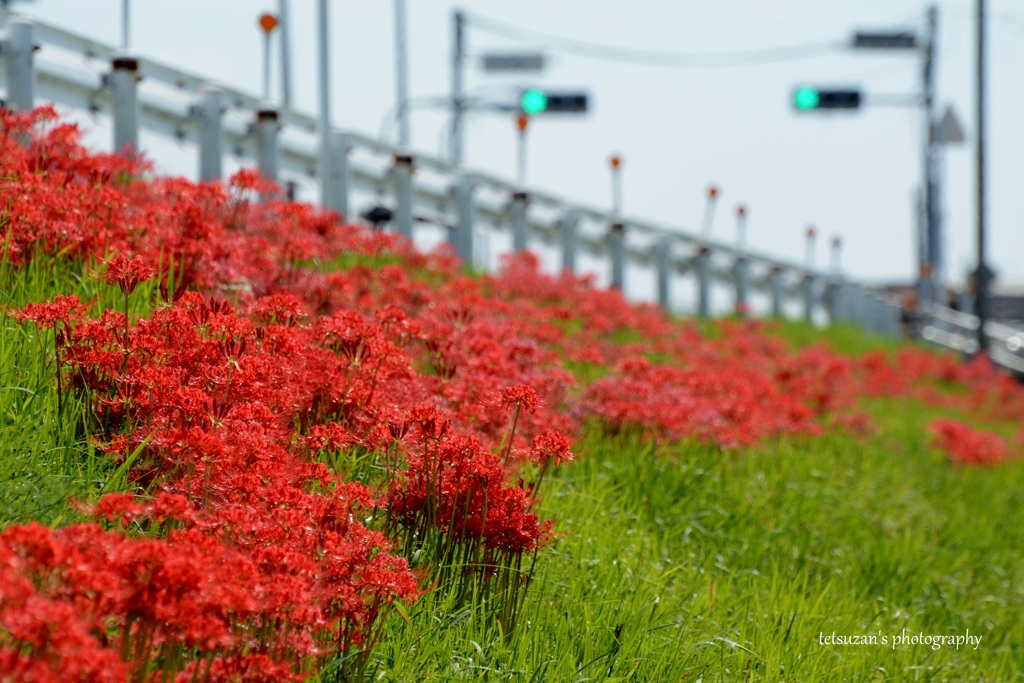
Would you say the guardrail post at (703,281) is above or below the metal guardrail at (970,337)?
above

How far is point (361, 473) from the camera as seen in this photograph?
4203 mm

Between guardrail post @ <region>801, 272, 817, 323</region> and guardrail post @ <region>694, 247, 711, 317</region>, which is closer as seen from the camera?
guardrail post @ <region>694, 247, 711, 317</region>

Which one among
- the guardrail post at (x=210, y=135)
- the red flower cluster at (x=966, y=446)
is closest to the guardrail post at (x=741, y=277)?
the red flower cluster at (x=966, y=446)

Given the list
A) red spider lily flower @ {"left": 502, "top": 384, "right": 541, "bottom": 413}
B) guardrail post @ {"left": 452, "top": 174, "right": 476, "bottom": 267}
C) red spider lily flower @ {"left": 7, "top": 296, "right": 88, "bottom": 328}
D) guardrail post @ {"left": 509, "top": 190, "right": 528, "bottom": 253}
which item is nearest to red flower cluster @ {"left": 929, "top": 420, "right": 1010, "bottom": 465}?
guardrail post @ {"left": 452, "top": 174, "right": 476, "bottom": 267}

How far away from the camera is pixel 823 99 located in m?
27.1

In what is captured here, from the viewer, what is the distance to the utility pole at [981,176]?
21.2 metres

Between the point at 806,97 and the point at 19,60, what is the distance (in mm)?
22067

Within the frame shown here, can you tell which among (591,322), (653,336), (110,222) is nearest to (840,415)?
(653,336)

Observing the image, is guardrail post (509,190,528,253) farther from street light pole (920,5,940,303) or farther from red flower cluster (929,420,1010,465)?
street light pole (920,5,940,303)

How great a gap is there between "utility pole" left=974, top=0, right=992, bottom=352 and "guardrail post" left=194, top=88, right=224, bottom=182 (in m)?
15.7

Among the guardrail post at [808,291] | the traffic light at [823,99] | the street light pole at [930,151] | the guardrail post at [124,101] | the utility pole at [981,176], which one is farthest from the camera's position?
the street light pole at [930,151]

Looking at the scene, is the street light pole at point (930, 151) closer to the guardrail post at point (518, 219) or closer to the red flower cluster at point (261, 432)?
the guardrail post at point (518, 219)

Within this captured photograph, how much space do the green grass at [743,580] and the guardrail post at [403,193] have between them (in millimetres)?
4641

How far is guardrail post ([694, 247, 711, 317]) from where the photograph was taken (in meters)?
18.0
